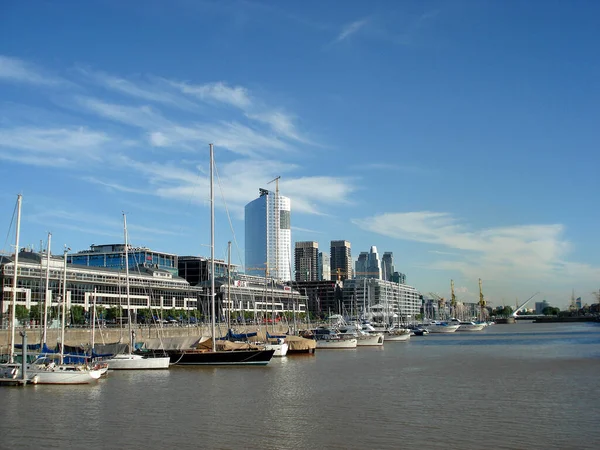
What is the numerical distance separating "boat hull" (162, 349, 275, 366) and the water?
568 cm

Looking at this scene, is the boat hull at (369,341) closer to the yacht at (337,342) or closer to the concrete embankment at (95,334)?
the yacht at (337,342)

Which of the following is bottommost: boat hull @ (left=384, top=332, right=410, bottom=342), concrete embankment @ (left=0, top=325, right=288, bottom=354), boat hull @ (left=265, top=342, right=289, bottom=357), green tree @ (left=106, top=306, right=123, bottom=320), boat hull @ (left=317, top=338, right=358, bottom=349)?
boat hull @ (left=384, top=332, right=410, bottom=342)

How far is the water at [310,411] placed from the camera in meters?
33.8

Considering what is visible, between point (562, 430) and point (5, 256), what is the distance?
417 feet

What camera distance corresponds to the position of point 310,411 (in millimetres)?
43094

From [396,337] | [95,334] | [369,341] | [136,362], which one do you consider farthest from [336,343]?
[136,362]

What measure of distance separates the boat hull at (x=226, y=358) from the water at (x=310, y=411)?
5.68 m

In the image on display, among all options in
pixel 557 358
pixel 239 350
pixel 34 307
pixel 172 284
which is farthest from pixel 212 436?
pixel 172 284

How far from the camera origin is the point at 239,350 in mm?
77188

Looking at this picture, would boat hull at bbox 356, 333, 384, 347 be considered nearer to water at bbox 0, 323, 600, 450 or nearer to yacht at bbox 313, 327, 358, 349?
yacht at bbox 313, 327, 358, 349

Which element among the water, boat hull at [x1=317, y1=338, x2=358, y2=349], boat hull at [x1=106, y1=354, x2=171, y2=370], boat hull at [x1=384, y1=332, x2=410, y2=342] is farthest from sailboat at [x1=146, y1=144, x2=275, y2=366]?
boat hull at [x1=384, y1=332, x2=410, y2=342]

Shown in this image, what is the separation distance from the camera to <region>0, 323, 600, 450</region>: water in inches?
1332

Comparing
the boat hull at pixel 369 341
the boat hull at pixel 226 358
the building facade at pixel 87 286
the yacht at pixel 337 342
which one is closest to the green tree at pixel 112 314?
the building facade at pixel 87 286

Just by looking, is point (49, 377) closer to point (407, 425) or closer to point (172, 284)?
point (407, 425)
